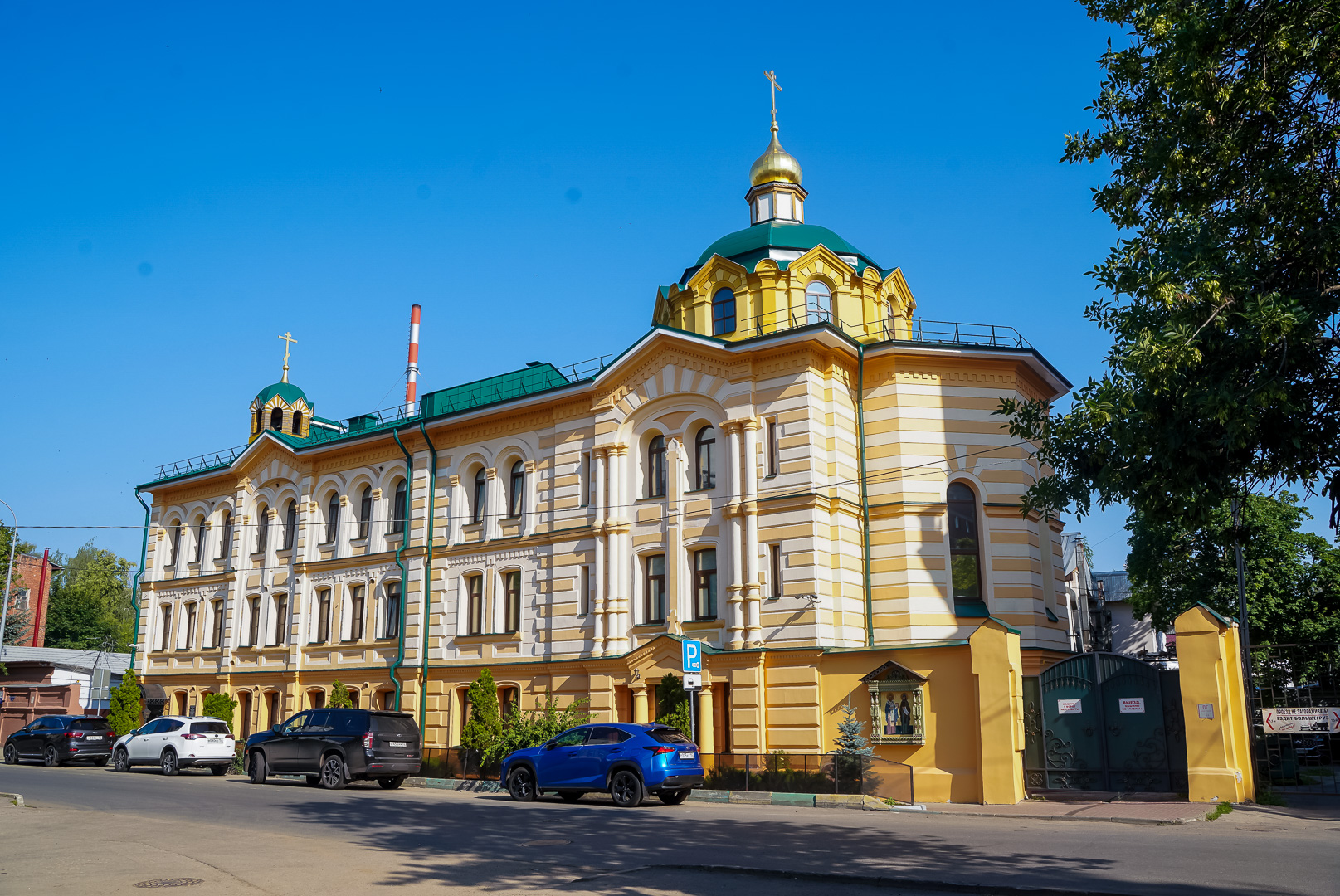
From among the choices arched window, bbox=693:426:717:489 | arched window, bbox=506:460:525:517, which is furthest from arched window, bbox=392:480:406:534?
arched window, bbox=693:426:717:489

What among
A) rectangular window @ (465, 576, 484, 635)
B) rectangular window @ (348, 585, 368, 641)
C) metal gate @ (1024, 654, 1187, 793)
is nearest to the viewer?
metal gate @ (1024, 654, 1187, 793)

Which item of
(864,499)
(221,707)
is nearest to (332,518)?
(221,707)

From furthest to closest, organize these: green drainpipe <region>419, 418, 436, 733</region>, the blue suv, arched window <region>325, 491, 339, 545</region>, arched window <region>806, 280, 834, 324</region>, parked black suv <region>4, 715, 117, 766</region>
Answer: arched window <region>325, 491, 339, 545</region> → parked black suv <region>4, 715, 117, 766</region> → green drainpipe <region>419, 418, 436, 733</region> → arched window <region>806, 280, 834, 324</region> → the blue suv

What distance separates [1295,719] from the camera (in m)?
20.1

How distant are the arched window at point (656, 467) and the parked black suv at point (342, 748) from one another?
28.6 ft

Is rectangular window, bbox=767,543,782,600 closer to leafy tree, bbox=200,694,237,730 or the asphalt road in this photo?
the asphalt road

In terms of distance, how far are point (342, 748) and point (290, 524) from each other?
1655cm

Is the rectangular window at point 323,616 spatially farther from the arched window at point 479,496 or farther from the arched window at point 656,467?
the arched window at point 656,467

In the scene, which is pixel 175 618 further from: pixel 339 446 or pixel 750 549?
pixel 750 549

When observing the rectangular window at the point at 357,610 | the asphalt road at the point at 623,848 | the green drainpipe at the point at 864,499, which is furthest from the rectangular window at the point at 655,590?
the rectangular window at the point at 357,610

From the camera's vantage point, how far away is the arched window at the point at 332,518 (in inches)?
1427

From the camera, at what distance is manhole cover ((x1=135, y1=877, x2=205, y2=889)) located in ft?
32.3

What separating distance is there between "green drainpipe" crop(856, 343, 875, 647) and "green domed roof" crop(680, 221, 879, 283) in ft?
14.9

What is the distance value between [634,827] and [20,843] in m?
7.69
